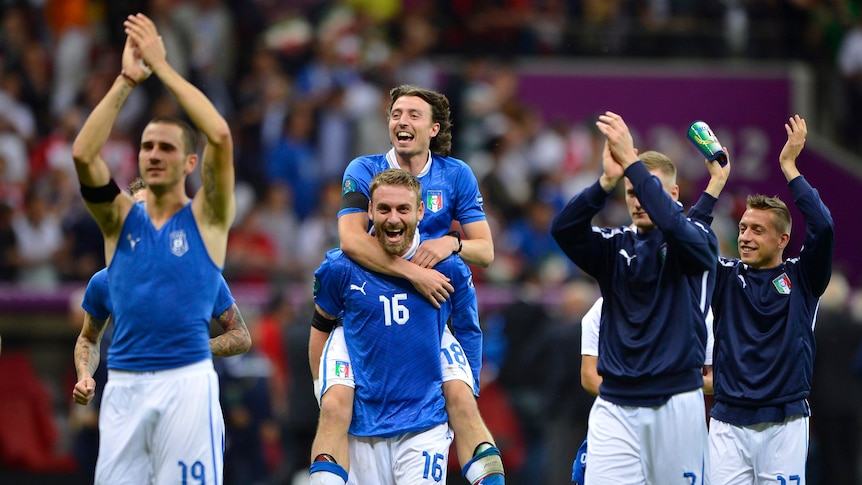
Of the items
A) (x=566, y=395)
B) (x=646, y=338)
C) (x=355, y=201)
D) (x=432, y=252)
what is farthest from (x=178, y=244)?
(x=566, y=395)

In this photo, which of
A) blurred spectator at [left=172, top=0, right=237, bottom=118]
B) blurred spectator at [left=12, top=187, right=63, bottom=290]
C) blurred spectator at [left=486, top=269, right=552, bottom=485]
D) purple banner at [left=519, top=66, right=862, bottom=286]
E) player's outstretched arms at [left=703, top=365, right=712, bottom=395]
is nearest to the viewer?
player's outstretched arms at [left=703, top=365, right=712, bottom=395]

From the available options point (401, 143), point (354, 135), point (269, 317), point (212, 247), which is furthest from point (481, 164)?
point (212, 247)

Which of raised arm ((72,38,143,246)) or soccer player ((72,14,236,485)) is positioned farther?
soccer player ((72,14,236,485))

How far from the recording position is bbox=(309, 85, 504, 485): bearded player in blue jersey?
28.2ft

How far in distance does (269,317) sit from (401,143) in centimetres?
695

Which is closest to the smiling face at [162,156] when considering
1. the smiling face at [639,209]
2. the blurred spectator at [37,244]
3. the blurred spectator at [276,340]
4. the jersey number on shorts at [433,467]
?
the jersey number on shorts at [433,467]

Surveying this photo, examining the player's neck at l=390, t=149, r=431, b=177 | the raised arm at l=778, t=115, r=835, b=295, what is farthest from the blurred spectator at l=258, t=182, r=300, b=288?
the raised arm at l=778, t=115, r=835, b=295

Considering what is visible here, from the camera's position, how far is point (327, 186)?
18.1 metres

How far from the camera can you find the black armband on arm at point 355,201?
901 cm

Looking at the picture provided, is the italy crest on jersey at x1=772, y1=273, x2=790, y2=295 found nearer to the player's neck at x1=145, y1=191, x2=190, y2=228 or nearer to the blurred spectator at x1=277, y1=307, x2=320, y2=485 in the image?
the player's neck at x1=145, y1=191, x2=190, y2=228

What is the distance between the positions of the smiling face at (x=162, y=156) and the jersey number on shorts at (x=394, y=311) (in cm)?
169

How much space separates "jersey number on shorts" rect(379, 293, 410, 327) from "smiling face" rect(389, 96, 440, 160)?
1.10 meters

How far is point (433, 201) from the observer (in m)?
9.20

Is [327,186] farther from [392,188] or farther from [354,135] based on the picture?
[392,188]
